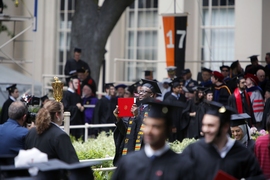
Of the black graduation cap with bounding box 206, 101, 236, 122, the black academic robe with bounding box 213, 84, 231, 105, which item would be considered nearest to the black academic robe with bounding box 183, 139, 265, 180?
the black graduation cap with bounding box 206, 101, 236, 122

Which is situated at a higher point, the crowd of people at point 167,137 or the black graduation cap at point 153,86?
the black graduation cap at point 153,86

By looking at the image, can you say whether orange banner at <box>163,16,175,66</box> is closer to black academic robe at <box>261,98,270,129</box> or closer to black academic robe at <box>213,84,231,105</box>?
black academic robe at <box>213,84,231,105</box>

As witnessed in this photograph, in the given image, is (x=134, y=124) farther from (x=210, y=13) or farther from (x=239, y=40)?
(x=210, y=13)

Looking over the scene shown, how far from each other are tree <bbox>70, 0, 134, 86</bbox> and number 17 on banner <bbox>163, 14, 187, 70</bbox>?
1103 millimetres

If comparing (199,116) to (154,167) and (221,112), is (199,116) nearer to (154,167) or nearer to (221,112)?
(221,112)

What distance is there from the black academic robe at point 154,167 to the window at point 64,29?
19.9 metres

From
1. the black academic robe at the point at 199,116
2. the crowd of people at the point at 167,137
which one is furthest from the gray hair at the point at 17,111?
the black academic robe at the point at 199,116

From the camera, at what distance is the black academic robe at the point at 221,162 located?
653 centimetres

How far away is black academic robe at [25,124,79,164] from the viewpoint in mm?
7941

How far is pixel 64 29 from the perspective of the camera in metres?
25.9

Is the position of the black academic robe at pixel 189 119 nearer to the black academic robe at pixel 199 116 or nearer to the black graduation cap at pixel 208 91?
the black academic robe at pixel 199 116

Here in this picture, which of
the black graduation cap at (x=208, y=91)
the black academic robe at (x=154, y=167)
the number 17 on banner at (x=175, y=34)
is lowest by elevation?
the black academic robe at (x=154, y=167)

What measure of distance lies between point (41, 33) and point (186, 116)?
32.0 feet

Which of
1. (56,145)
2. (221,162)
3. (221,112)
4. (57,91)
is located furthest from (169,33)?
(221,162)
